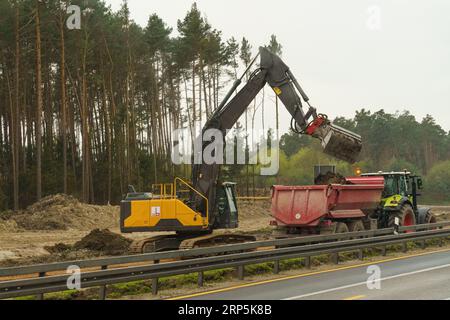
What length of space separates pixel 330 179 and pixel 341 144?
3861mm

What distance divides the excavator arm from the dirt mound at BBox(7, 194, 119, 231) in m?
17.3

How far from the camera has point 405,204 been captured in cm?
2430

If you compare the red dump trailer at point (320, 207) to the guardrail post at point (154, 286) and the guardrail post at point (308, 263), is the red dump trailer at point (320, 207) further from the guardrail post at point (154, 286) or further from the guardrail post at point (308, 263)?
the guardrail post at point (154, 286)

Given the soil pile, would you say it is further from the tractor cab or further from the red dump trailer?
the tractor cab

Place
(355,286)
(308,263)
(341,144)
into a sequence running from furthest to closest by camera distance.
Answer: (341,144) → (308,263) → (355,286)

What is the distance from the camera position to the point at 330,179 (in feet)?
72.4

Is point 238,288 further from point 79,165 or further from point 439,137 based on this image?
point 439,137

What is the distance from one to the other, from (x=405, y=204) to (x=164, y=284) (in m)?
13.6

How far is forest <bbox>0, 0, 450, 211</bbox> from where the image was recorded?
142 feet

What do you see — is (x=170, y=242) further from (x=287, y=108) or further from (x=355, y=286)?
(x=355, y=286)

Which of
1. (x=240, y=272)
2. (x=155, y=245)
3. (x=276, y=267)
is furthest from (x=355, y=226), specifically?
(x=240, y=272)

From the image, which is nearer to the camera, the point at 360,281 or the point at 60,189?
the point at 360,281

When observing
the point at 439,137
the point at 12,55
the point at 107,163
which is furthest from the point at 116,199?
the point at 439,137

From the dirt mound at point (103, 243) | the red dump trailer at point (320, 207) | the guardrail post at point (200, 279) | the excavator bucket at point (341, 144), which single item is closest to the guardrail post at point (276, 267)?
the guardrail post at point (200, 279)
